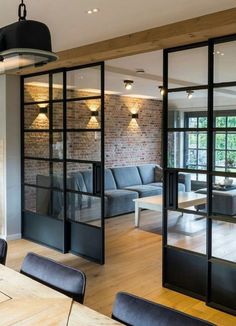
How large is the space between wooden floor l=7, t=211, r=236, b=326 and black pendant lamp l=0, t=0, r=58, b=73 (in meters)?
2.42

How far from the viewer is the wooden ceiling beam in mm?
2932

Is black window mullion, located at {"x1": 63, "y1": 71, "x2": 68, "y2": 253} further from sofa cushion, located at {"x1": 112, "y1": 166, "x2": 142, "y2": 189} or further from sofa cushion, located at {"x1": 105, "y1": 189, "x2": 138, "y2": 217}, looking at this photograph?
sofa cushion, located at {"x1": 112, "y1": 166, "x2": 142, "y2": 189}

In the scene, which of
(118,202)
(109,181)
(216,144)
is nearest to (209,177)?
(216,144)

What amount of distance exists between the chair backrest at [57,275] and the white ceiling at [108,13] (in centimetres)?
190

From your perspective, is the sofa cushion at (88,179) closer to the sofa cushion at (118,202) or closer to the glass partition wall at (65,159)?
the glass partition wall at (65,159)

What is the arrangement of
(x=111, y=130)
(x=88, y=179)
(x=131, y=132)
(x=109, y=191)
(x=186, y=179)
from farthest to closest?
(x=131, y=132) → (x=111, y=130) → (x=109, y=191) → (x=88, y=179) → (x=186, y=179)

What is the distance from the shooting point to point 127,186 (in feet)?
26.8

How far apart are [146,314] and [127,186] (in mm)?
6593

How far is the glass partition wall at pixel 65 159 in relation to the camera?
14.8 ft

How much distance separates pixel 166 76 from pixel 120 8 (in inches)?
41.3

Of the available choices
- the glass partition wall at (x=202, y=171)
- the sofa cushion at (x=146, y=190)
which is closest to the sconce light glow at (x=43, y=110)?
the glass partition wall at (x=202, y=171)

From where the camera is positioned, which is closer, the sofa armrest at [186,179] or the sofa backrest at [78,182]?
the sofa armrest at [186,179]

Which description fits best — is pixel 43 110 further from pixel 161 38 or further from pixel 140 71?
pixel 161 38

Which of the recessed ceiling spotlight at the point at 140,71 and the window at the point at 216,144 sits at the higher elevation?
the recessed ceiling spotlight at the point at 140,71
